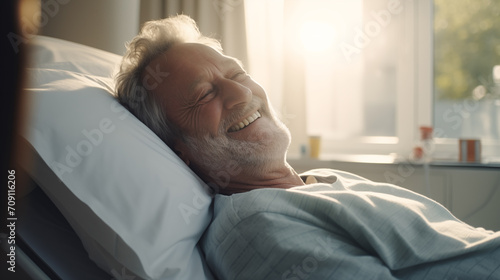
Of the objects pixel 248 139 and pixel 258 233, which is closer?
pixel 258 233

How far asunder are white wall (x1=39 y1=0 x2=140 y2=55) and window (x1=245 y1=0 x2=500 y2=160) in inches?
32.1

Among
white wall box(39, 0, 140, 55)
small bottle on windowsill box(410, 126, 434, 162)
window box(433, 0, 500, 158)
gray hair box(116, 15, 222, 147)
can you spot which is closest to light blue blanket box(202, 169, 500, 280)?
gray hair box(116, 15, 222, 147)

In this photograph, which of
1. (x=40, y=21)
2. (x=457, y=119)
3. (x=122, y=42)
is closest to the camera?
(x=40, y=21)

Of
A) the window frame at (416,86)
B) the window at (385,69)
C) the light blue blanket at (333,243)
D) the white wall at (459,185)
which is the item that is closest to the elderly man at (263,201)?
the light blue blanket at (333,243)

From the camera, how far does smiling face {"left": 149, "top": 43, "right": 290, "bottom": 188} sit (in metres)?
1.21

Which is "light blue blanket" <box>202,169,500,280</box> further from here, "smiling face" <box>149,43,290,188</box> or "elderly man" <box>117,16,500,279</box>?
"smiling face" <box>149,43,290,188</box>

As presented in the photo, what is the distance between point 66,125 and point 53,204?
210mm

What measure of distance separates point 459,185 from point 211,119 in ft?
4.69

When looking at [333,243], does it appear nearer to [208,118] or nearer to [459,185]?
[208,118]

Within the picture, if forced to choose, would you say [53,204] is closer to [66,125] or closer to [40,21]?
[66,125]

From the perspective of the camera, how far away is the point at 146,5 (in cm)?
249

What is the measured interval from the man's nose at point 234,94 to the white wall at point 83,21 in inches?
33.4

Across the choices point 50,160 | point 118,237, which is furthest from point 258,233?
point 50,160

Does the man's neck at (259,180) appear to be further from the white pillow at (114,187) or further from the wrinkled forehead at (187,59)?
the wrinkled forehead at (187,59)
